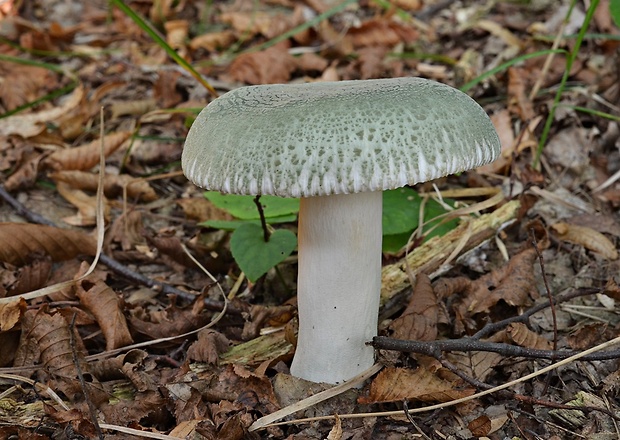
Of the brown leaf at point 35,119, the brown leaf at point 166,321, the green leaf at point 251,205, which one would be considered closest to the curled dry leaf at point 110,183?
the brown leaf at point 35,119

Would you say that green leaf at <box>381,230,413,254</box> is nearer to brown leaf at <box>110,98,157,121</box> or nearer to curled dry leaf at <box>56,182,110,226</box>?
curled dry leaf at <box>56,182,110,226</box>

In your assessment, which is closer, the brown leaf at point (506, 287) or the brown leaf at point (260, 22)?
the brown leaf at point (506, 287)

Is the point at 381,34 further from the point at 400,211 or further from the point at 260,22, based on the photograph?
the point at 400,211

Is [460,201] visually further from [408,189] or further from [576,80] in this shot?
[576,80]

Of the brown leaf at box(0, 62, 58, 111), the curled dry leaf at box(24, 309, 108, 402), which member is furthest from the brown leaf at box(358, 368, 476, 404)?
the brown leaf at box(0, 62, 58, 111)

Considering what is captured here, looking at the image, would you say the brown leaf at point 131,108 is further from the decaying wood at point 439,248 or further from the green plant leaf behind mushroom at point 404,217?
the decaying wood at point 439,248

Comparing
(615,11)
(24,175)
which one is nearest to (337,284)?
(615,11)

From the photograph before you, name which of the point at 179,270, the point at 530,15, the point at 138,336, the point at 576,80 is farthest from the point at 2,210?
the point at 530,15
